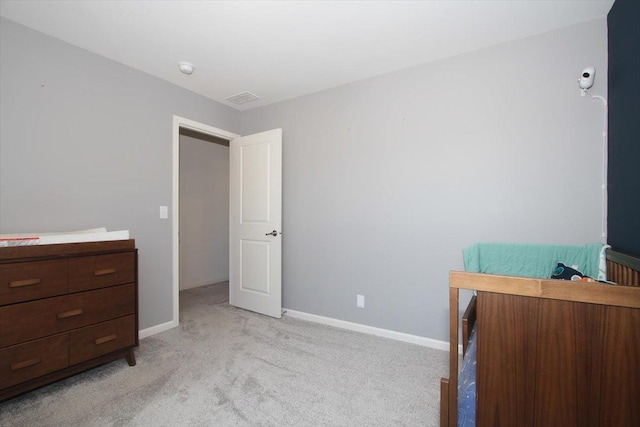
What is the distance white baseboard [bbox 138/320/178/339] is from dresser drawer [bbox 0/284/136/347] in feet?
2.08

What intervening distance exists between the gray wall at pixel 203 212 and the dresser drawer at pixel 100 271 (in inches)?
85.7

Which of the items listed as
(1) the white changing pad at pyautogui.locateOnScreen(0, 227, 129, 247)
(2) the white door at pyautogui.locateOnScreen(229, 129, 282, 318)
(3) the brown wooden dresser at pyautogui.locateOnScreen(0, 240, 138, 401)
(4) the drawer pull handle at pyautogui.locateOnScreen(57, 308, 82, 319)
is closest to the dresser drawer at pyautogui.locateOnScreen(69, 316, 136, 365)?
(3) the brown wooden dresser at pyautogui.locateOnScreen(0, 240, 138, 401)

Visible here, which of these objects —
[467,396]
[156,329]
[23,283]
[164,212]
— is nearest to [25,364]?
[23,283]

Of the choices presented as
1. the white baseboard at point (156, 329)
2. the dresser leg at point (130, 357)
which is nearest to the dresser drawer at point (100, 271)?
the dresser leg at point (130, 357)

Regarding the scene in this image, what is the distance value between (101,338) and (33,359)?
12.4 inches

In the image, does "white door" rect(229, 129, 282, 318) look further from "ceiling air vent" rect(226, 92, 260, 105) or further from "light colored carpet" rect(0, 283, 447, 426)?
"light colored carpet" rect(0, 283, 447, 426)

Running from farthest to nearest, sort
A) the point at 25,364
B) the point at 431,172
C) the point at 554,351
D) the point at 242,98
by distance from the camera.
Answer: the point at 242,98 < the point at 431,172 < the point at 25,364 < the point at 554,351

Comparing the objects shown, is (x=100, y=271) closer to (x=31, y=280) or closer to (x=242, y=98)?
(x=31, y=280)

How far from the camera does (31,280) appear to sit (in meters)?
1.53

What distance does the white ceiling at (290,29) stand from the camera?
1.68 metres

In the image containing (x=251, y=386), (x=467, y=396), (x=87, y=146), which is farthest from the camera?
(x=87, y=146)

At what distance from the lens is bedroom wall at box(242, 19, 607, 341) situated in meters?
1.85

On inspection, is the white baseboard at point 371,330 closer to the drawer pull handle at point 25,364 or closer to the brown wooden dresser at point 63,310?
the brown wooden dresser at point 63,310

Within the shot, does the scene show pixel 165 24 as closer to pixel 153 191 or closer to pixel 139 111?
pixel 139 111
